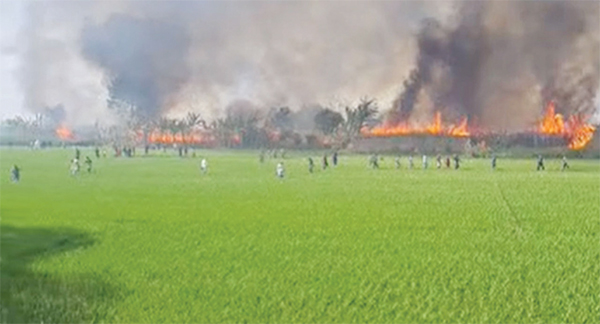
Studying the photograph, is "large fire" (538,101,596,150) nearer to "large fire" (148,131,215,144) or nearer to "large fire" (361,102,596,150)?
"large fire" (361,102,596,150)

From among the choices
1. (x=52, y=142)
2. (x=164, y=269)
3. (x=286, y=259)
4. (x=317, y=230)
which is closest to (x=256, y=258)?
(x=286, y=259)

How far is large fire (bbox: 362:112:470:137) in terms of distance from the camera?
225ft

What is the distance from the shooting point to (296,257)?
14102mm

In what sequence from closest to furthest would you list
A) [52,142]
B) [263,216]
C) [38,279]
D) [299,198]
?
[38,279], [263,216], [299,198], [52,142]

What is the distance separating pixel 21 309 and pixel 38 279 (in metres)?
1.13

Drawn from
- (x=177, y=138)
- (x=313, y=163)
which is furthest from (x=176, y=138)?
(x=313, y=163)

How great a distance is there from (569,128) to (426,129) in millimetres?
13892

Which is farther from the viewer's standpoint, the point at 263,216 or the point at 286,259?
the point at 263,216

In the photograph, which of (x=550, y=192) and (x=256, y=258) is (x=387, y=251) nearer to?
(x=256, y=258)

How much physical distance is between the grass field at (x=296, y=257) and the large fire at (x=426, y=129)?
4507 cm

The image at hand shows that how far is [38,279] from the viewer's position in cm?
1229

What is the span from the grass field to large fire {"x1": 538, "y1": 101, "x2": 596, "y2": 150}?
41.5m

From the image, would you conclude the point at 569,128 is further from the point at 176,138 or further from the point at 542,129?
the point at 176,138

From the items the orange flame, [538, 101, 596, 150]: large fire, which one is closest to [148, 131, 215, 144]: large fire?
the orange flame
